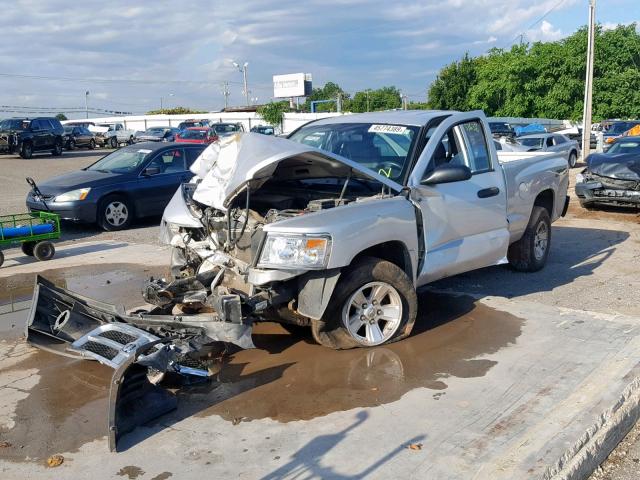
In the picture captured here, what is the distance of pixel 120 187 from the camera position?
491 inches

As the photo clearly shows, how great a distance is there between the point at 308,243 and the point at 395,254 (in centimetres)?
110

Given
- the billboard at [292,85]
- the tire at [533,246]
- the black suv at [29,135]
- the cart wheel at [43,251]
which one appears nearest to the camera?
the tire at [533,246]

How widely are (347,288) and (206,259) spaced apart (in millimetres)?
1351

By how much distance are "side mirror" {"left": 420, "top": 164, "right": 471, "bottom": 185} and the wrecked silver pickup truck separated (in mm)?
12

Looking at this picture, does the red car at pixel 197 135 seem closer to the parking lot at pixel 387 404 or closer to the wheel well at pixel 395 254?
the parking lot at pixel 387 404

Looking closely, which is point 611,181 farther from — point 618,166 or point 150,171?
point 150,171

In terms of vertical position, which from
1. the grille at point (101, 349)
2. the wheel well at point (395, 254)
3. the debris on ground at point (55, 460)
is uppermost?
the wheel well at point (395, 254)

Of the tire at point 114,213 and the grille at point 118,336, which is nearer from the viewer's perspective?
the grille at point 118,336

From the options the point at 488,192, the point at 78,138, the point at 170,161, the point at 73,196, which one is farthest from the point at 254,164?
the point at 78,138

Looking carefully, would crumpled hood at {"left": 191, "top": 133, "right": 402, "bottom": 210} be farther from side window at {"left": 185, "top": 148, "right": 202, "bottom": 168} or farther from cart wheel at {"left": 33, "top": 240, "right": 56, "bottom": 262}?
side window at {"left": 185, "top": 148, "right": 202, "bottom": 168}

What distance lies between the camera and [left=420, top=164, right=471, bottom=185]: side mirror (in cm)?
584

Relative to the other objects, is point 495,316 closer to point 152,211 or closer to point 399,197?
point 399,197

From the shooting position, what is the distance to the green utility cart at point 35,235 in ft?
31.2

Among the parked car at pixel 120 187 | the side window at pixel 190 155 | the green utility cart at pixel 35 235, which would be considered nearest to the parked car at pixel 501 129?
the side window at pixel 190 155
